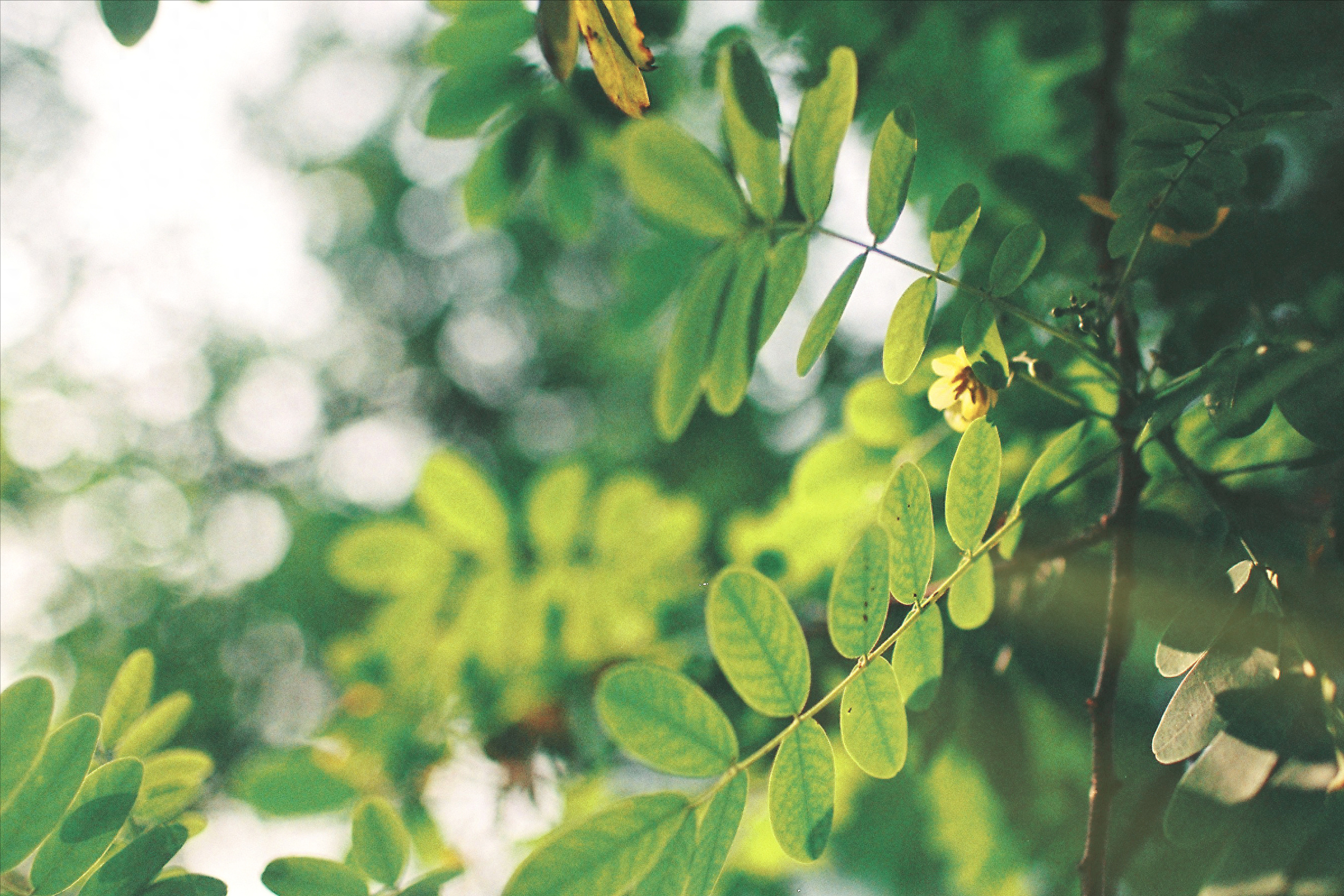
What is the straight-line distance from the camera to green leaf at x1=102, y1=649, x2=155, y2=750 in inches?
38.6

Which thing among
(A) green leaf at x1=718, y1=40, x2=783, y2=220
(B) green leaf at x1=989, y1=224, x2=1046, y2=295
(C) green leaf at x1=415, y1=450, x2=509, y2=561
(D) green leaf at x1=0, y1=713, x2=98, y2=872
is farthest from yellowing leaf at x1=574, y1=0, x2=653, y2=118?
(C) green leaf at x1=415, y1=450, x2=509, y2=561

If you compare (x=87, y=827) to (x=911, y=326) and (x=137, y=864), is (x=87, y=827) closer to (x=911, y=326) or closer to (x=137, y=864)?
(x=137, y=864)

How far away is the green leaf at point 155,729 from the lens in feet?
3.41

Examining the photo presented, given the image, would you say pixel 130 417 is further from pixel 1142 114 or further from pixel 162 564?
pixel 1142 114

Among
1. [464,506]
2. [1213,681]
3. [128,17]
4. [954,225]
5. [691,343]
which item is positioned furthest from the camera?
[464,506]

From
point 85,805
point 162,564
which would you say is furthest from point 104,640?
point 85,805

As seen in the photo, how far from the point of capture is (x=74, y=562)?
23.4ft

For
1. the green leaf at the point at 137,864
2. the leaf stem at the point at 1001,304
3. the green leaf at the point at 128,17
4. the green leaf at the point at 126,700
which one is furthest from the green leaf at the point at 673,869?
the green leaf at the point at 128,17

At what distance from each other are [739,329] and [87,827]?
32.8 inches

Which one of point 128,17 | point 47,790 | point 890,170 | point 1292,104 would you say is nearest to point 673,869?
point 47,790

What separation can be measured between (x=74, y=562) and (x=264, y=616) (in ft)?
6.46

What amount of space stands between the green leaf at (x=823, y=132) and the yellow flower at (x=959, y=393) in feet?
0.72

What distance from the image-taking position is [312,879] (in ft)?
2.76

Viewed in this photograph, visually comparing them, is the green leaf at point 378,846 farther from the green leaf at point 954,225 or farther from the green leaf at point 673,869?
the green leaf at point 954,225
